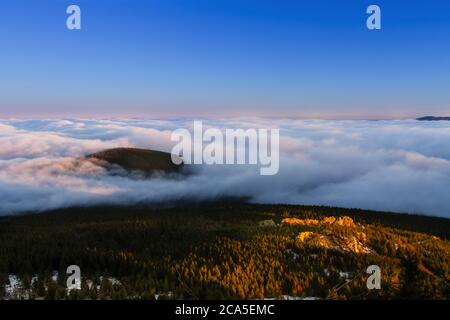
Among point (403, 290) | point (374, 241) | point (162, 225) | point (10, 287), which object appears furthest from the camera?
point (162, 225)

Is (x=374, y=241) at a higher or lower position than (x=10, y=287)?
lower

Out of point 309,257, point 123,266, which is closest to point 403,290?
point 309,257

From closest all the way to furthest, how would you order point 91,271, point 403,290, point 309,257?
point 403,290, point 91,271, point 309,257

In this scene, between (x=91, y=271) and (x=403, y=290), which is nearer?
(x=403, y=290)

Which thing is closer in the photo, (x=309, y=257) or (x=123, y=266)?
(x=123, y=266)
